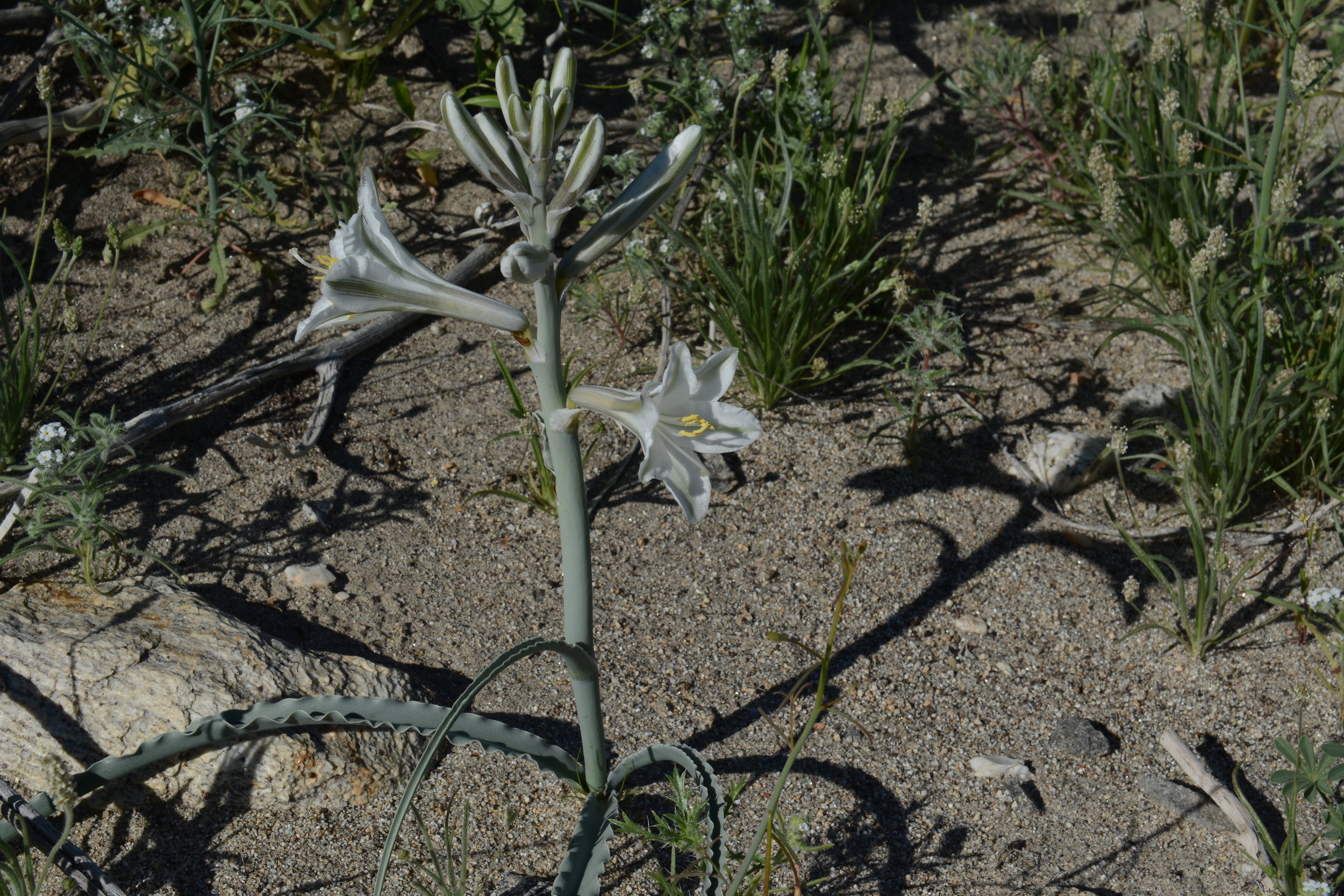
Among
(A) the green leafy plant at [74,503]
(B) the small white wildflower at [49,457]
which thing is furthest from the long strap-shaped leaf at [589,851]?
(B) the small white wildflower at [49,457]

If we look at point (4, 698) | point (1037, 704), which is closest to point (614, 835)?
point (1037, 704)

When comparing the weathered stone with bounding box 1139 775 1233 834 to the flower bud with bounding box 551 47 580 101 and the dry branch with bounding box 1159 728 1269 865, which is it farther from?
the flower bud with bounding box 551 47 580 101

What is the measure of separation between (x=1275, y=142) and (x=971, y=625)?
1508 millimetres

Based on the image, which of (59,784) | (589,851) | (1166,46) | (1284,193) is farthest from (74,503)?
(1166,46)

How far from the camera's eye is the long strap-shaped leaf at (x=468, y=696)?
1.38 meters

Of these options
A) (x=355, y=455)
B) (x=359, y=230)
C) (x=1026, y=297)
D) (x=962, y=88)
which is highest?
(x=359, y=230)

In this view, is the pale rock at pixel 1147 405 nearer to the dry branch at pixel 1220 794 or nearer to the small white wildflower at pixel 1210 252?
the small white wildflower at pixel 1210 252

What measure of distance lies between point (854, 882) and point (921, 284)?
2.04m

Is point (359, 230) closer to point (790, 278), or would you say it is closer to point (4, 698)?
point (4, 698)

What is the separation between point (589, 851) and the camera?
6.66 ft

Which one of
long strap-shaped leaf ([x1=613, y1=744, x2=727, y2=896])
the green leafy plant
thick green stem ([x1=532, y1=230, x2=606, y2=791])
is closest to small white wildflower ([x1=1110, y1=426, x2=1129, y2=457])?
long strap-shaped leaf ([x1=613, y1=744, x2=727, y2=896])

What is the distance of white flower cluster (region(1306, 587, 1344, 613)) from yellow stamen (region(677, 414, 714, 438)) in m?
1.60

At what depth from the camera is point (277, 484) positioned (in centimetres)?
294

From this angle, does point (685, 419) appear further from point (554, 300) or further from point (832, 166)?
point (832, 166)
